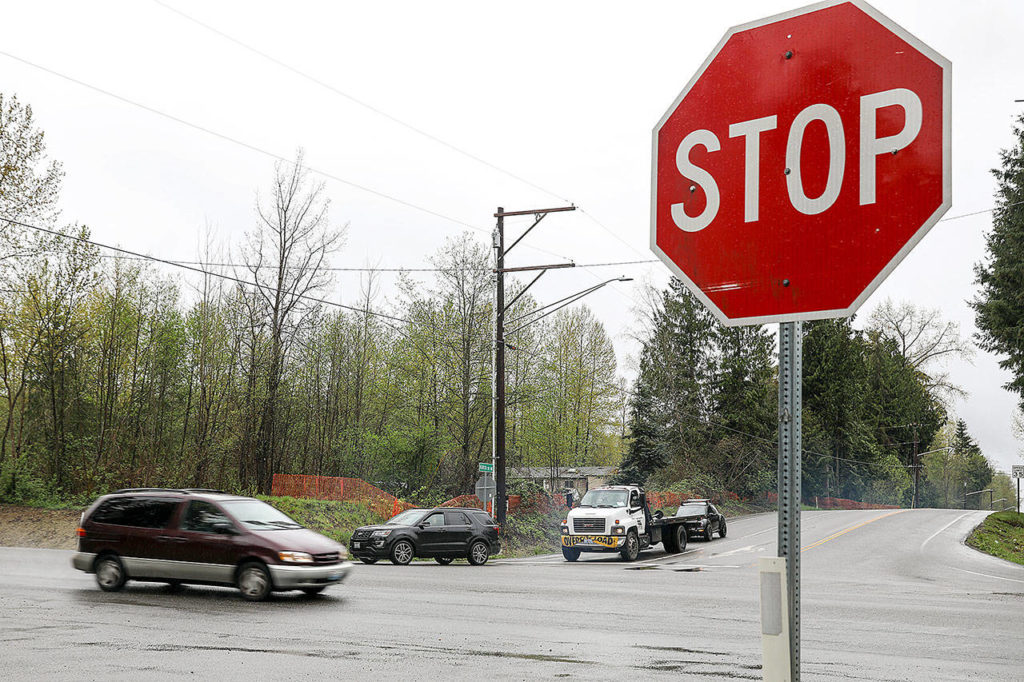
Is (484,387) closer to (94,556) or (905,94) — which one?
(94,556)

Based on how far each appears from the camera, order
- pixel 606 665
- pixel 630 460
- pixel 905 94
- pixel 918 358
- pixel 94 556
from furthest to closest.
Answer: pixel 918 358 → pixel 630 460 → pixel 94 556 → pixel 606 665 → pixel 905 94

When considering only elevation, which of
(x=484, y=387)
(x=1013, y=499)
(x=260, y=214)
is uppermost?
(x=260, y=214)

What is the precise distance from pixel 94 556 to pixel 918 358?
81.0 m

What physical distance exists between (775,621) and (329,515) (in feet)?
96.3

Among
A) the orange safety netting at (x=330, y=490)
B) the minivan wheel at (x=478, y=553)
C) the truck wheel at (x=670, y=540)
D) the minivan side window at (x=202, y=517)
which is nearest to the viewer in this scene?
the minivan side window at (x=202, y=517)

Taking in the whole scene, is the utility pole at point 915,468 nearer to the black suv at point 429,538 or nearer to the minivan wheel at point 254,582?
the black suv at point 429,538

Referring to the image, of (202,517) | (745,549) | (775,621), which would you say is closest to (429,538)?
(202,517)

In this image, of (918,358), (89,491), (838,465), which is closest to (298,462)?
(89,491)

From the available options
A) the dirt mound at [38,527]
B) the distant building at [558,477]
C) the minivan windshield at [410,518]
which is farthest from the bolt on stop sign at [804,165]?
the distant building at [558,477]

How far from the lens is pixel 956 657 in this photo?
9.45 m

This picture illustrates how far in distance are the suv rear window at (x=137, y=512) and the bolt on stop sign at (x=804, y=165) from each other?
553 inches

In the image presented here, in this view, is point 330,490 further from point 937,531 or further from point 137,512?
point 937,531

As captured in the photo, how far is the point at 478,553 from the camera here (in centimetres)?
2466

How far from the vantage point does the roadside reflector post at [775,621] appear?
2160 mm
